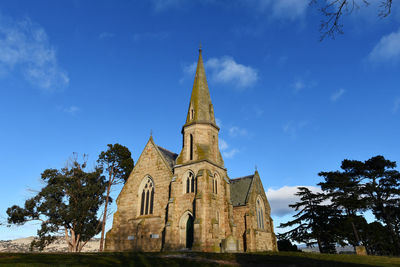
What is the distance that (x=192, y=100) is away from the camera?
108ft

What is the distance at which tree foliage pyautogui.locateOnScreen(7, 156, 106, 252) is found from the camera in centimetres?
3105

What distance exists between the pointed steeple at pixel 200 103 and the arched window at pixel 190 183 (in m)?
6.23

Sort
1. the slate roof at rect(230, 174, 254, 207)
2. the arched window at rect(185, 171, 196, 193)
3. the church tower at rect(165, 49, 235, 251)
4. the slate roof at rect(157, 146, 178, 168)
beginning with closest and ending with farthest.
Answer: the church tower at rect(165, 49, 235, 251) < the arched window at rect(185, 171, 196, 193) < the slate roof at rect(230, 174, 254, 207) < the slate roof at rect(157, 146, 178, 168)

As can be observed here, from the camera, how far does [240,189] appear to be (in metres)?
33.3

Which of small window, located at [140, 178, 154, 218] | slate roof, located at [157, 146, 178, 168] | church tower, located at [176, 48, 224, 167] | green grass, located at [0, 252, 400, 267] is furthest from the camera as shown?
slate roof, located at [157, 146, 178, 168]

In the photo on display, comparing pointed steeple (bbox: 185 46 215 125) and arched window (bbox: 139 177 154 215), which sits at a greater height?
pointed steeple (bbox: 185 46 215 125)

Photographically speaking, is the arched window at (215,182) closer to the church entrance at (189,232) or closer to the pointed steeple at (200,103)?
the church entrance at (189,232)

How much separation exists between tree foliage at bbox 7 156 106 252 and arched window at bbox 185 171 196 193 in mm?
12985

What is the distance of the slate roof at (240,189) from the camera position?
103ft

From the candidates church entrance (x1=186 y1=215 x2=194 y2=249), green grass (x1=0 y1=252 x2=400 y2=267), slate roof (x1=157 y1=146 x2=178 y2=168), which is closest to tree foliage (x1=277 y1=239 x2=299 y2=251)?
church entrance (x1=186 y1=215 x2=194 y2=249)

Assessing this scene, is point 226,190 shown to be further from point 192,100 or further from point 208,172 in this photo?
point 192,100

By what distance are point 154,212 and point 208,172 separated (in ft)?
23.5

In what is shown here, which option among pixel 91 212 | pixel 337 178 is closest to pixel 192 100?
pixel 91 212

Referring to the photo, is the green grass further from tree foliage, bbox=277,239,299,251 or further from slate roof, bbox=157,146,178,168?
tree foliage, bbox=277,239,299,251
